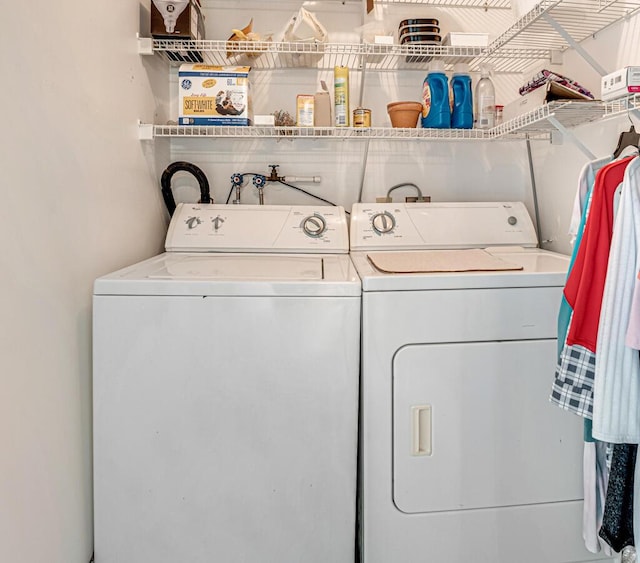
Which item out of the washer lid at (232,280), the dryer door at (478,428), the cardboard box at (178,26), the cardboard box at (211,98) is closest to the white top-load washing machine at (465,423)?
the dryer door at (478,428)

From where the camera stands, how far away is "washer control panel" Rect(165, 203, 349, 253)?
191 centimetres

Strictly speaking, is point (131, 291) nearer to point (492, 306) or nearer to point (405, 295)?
point (405, 295)

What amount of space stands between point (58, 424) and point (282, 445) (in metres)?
0.58

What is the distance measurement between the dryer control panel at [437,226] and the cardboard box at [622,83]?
862mm

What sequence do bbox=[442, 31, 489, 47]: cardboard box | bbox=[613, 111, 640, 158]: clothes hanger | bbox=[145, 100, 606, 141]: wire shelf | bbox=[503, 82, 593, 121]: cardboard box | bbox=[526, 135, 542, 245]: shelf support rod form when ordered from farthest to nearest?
bbox=[526, 135, 542, 245]: shelf support rod → bbox=[442, 31, 489, 47]: cardboard box → bbox=[145, 100, 606, 141]: wire shelf → bbox=[503, 82, 593, 121]: cardboard box → bbox=[613, 111, 640, 158]: clothes hanger

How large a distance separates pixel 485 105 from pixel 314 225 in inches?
34.0

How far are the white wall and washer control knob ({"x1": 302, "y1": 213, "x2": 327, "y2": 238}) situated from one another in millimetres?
685

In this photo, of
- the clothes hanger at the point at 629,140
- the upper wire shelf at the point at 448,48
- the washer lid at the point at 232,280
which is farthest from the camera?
the upper wire shelf at the point at 448,48

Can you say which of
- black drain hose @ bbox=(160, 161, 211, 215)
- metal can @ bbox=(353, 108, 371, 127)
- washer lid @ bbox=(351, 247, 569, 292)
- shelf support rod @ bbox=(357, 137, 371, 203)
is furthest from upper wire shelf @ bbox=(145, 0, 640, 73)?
washer lid @ bbox=(351, 247, 569, 292)

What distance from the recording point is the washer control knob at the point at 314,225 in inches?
76.4

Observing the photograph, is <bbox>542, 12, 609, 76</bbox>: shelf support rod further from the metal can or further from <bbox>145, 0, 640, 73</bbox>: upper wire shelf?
the metal can

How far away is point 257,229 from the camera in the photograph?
1933 mm

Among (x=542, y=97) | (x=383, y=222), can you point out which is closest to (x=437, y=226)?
(x=383, y=222)

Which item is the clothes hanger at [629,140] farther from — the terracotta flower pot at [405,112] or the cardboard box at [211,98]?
the cardboard box at [211,98]
